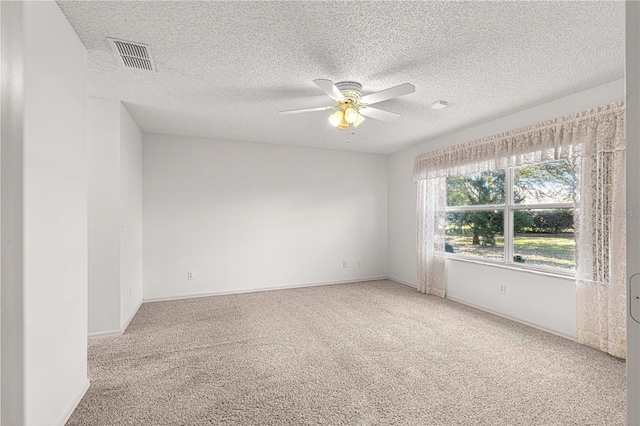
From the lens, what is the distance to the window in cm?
319

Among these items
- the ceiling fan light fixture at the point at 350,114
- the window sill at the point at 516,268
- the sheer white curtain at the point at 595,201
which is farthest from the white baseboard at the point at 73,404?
the window sill at the point at 516,268

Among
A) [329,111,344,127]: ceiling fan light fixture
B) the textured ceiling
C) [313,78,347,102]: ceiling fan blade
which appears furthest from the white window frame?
[313,78,347,102]: ceiling fan blade

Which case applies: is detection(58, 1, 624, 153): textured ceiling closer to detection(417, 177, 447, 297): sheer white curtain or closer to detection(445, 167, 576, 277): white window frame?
detection(445, 167, 576, 277): white window frame

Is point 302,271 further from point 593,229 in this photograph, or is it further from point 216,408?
point 593,229

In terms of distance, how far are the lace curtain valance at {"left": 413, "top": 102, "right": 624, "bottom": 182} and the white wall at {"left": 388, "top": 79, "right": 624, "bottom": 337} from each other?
0.13 m

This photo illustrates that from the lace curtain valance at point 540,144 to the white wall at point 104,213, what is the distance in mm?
4057

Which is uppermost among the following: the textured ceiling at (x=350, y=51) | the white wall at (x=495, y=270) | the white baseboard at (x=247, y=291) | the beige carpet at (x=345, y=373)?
the textured ceiling at (x=350, y=51)

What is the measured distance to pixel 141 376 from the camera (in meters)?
2.32

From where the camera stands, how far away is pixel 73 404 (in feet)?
6.34

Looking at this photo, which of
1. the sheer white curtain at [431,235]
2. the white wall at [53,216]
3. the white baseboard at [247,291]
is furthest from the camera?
the sheer white curtain at [431,235]

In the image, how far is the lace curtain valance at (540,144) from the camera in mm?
2658

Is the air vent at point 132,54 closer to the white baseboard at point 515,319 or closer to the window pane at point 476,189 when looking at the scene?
the window pane at point 476,189

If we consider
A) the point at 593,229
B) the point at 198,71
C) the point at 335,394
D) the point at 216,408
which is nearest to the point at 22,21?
the point at 198,71

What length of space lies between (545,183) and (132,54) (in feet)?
13.2
